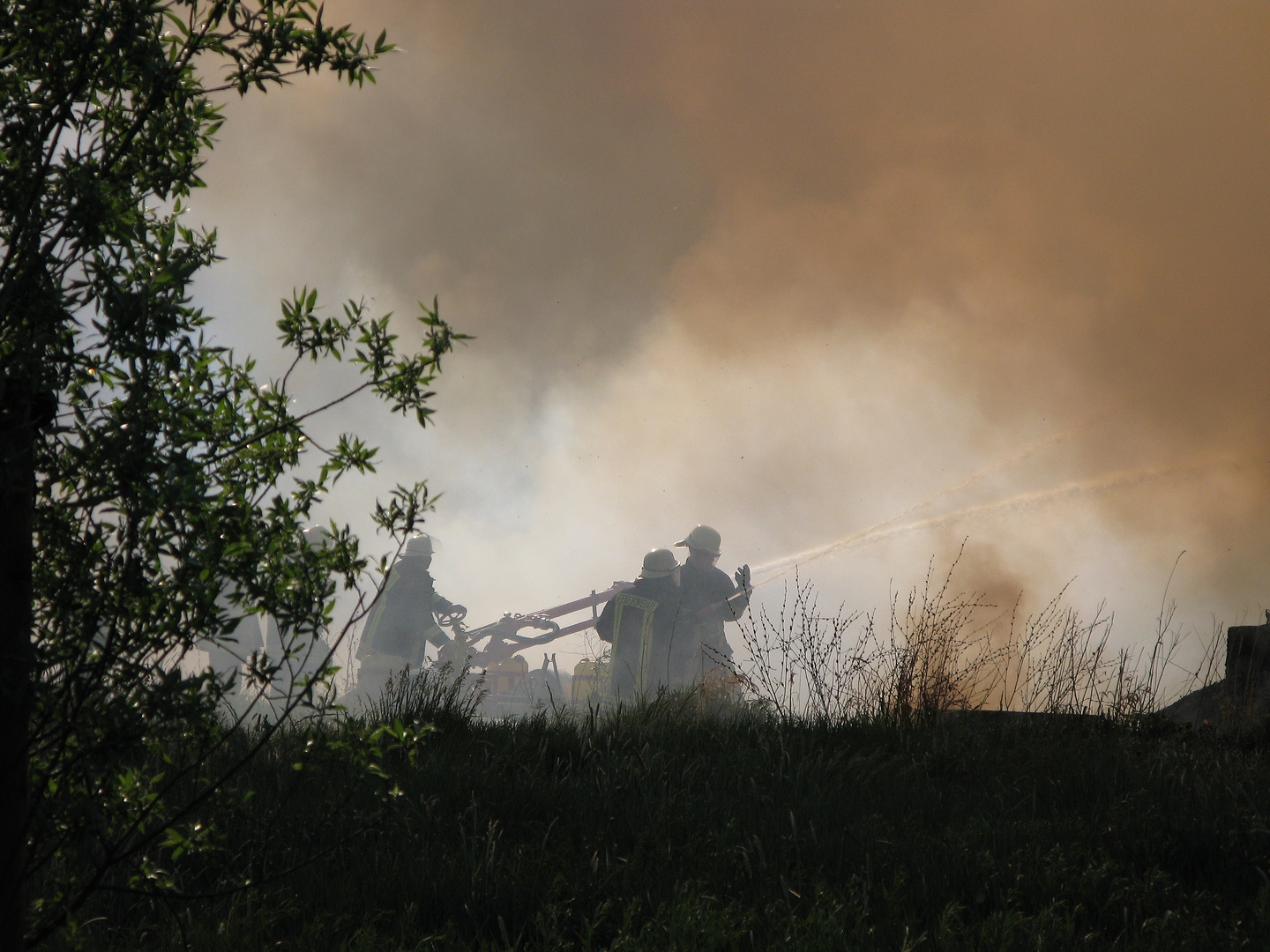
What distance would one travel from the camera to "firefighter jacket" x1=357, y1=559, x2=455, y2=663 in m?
15.3

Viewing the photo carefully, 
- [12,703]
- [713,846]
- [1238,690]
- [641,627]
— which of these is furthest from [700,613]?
[12,703]

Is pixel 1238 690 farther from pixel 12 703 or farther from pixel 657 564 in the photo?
pixel 657 564

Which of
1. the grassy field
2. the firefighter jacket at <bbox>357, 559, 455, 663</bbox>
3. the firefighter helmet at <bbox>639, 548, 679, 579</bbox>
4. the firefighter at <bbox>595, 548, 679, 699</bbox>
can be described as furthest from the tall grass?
the firefighter jacket at <bbox>357, 559, 455, 663</bbox>

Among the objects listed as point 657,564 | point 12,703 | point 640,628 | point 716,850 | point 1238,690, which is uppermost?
point 657,564

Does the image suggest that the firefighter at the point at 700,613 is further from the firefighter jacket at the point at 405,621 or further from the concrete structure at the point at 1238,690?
the concrete structure at the point at 1238,690

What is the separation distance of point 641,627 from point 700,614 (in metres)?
1.10

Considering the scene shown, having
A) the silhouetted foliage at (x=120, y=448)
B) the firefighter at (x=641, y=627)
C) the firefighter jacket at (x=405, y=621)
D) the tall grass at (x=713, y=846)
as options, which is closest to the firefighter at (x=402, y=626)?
the firefighter jacket at (x=405, y=621)

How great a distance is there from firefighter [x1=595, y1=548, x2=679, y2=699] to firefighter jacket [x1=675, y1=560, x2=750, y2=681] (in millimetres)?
233

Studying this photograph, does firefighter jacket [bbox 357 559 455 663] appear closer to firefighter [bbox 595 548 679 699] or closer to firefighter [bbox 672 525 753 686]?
firefighter [bbox 595 548 679 699]

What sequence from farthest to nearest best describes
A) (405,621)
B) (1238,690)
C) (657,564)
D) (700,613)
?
1. (405,621)
2. (657,564)
3. (700,613)
4. (1238,690)

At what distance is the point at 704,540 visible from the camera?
1446cm

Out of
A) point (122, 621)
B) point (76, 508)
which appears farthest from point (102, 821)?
point (76, 508)

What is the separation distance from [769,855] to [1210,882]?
1334 millimetres

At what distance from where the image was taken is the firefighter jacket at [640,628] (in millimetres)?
13078
